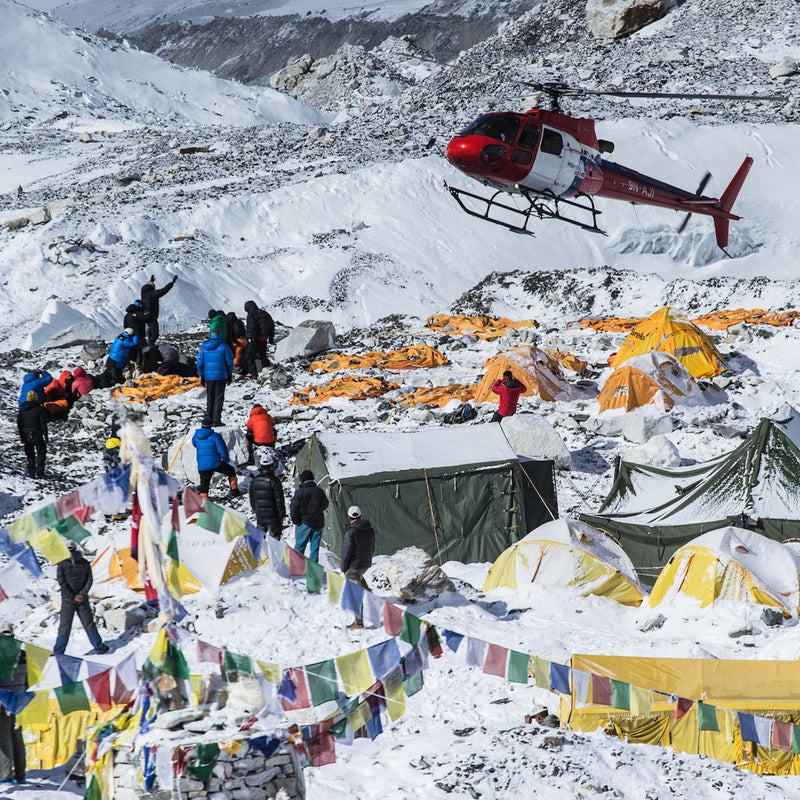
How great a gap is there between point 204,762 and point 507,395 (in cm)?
1019

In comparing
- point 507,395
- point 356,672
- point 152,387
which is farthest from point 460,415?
point 356,672

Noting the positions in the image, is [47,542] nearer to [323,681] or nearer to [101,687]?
[101,687]

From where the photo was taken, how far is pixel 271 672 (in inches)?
274

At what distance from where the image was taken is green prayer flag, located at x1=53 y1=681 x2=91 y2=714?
6.82 metres

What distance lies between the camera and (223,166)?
113ft

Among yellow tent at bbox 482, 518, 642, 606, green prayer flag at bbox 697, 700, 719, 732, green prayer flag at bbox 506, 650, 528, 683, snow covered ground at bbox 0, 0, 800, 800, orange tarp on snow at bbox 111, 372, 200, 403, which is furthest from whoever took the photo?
orange tarp on snow at bbox 111, 372, 200, 403

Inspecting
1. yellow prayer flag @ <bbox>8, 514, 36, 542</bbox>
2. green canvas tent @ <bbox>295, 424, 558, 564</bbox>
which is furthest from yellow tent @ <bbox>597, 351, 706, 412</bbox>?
yellow prayer flag @ <bbox>8, 514, 36, 542</bbox>

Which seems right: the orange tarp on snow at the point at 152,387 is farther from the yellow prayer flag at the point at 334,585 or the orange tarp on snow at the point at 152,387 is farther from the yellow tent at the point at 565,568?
the yellow prayer flag at the point at 334,585

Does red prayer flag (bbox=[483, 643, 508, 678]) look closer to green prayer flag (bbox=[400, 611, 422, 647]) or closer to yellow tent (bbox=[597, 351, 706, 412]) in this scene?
green prayer flag (bbox=[400, 611, 422, 647])

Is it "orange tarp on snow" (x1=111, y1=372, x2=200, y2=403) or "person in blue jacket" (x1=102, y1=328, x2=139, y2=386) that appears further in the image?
"person in blue jacket" (x1=102, y1=328, x2=139, y2=386)

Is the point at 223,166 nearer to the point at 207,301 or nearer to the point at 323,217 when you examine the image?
the point at 323,217

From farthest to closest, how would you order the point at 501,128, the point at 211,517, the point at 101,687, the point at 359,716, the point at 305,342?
the point at 305,342 → the point at 501,128 → the point at 359,716 → the point at 101,687 → the point at 211,517

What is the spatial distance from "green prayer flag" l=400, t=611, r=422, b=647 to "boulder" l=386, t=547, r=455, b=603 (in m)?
3.17

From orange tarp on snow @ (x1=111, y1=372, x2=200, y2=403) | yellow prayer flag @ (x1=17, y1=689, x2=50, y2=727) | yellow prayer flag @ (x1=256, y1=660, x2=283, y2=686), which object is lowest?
yellow prayer flag @ (x1=17, y1=689, x2=50, y2=727)
